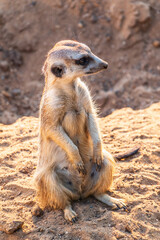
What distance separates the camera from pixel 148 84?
19.1 feet

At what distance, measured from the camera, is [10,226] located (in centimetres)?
263

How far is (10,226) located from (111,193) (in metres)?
1.00

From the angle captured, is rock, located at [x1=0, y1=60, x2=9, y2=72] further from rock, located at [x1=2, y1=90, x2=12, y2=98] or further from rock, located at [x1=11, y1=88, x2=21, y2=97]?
rock, located at [x1=2, y1=90, x2=12, y2=98]

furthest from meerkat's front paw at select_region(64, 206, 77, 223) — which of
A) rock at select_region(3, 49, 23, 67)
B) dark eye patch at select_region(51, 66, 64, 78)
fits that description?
rock at select_region(3, 49, 23, 67)

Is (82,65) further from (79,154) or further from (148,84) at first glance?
(148,84)

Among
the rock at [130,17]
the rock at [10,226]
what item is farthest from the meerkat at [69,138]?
the rock at [130,17]

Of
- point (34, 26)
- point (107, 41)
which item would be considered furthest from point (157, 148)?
point (34, 26)

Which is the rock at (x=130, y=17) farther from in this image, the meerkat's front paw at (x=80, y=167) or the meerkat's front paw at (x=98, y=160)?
the meerkat's front paw at (x=80, y=167)

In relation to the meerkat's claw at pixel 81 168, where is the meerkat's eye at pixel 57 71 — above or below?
above

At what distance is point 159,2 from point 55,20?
2112mm

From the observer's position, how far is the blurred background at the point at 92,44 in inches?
227

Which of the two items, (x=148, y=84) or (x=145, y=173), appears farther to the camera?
(x=148, y=84)

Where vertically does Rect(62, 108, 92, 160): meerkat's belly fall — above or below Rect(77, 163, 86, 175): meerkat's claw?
above

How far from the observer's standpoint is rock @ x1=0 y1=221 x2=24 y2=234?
2.62m
